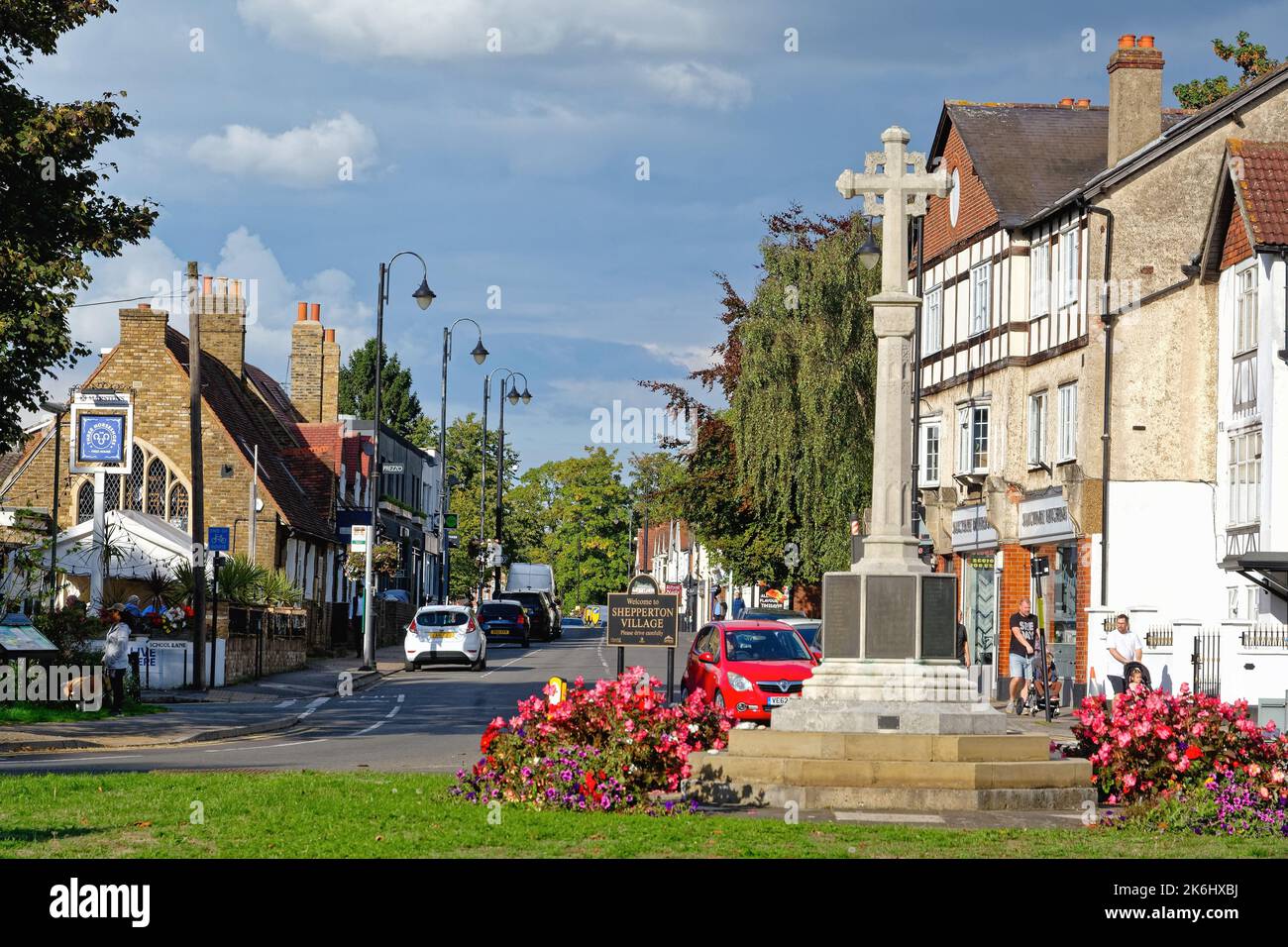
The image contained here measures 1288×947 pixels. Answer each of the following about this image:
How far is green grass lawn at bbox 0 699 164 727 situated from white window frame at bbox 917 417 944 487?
890 inches

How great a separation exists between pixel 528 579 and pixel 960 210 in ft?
147

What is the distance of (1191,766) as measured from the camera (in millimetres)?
12969

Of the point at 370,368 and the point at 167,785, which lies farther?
the point at 370,368

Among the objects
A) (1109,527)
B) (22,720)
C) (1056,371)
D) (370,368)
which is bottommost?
(22,720)

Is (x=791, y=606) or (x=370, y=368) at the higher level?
(x=370, y=368)

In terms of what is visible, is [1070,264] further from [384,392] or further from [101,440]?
[384,392]

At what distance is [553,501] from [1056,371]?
90.7 m

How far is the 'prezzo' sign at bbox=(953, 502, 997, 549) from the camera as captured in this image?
40156 millimetres

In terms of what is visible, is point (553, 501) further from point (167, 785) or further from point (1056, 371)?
point (167, 785)

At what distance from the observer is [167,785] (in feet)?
47.6

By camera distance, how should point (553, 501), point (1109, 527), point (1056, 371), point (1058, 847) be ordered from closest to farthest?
point (1058, 847) < point (1109, 527) < point (1056, 371) < point (553, 501)

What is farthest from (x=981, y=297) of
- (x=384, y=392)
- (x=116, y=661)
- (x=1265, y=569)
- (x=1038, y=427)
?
(x=384, y=392)

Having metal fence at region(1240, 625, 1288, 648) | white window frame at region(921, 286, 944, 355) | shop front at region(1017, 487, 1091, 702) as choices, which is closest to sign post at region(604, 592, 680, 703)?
Answer: metal fence at region(1240, 625, 1288, 648)
